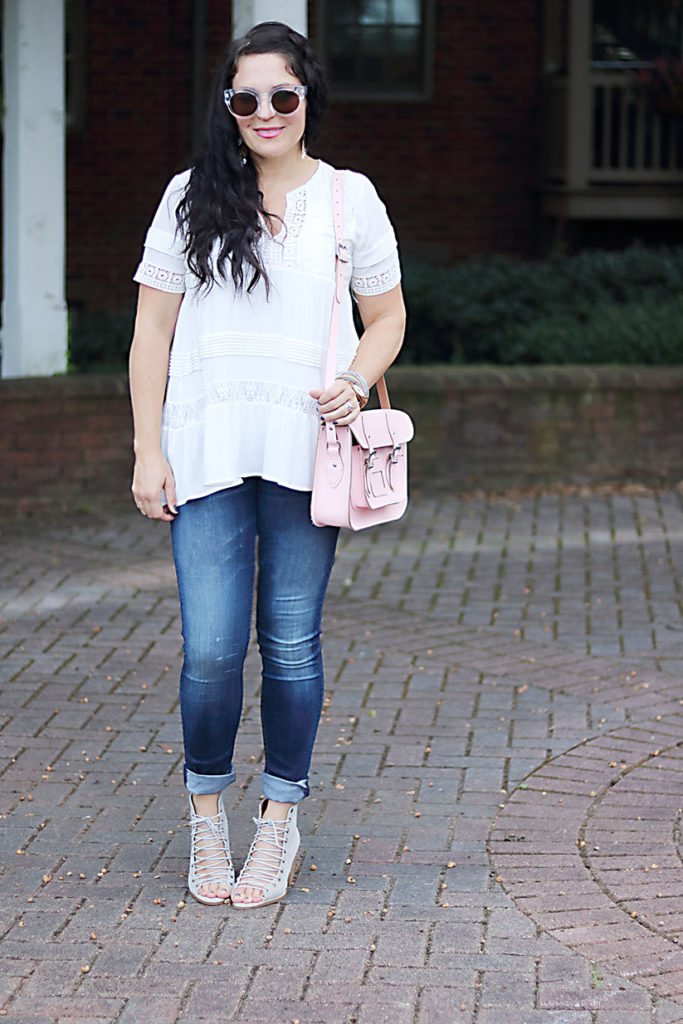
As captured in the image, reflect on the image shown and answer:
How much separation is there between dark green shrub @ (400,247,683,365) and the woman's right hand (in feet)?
22.0

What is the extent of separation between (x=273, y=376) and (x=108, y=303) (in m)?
11.2

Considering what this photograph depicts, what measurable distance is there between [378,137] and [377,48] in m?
0.88

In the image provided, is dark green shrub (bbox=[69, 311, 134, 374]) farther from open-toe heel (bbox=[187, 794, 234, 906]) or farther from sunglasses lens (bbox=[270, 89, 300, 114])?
sunglasses lens (bbox=[270, 89, 300, 114])

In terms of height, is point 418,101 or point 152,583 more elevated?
point 418,101

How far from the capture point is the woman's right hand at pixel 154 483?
338cm

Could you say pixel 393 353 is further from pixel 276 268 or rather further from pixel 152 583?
pixel 152 583

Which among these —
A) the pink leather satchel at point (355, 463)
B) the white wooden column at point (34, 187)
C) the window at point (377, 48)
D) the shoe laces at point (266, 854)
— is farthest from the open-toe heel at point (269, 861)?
the window at point (377, 48)

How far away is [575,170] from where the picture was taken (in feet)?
43.8

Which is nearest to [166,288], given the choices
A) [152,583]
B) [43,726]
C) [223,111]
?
[223,111]

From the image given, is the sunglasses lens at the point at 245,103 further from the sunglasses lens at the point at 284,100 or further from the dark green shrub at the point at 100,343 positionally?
the dark green shrub at the point at 100,343

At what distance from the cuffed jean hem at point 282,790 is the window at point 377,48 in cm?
1163

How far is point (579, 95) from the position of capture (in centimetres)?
1328

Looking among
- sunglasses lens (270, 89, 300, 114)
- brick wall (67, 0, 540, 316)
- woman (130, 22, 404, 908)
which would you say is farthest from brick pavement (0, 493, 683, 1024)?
brick wall (67, 0, 540, 316)

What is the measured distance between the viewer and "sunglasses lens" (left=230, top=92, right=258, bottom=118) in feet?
10.8
